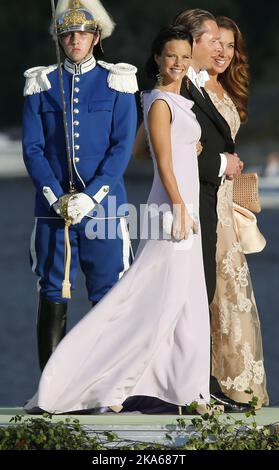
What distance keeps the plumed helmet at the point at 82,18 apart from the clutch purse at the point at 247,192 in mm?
840

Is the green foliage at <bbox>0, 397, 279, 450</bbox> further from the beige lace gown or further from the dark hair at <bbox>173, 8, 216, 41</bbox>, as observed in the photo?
the dark hair at <bbox>173, 8, 216, 41</bbox>

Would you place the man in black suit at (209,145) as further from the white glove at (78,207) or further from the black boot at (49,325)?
the black boot at (49,325)

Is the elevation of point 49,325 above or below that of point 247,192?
below

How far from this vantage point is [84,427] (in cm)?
662

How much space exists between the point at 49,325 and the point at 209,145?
947 millimetres

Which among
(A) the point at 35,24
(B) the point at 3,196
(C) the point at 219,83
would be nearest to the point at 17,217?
(B) the point at 3,196

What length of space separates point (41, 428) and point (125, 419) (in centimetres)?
39

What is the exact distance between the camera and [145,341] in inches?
269

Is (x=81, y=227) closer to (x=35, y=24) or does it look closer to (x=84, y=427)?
(x=84, y=427)

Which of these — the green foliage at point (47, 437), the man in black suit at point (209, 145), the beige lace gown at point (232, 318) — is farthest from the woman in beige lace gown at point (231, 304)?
the green foliage at point (47, 437)

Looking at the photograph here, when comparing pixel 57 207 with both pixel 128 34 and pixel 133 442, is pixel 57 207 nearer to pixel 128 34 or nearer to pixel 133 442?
pixel 133 442

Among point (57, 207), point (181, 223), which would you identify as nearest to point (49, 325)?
point (57, 207)

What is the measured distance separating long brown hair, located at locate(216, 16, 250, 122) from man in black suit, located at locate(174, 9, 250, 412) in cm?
19

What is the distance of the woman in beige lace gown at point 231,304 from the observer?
746 centimetres
